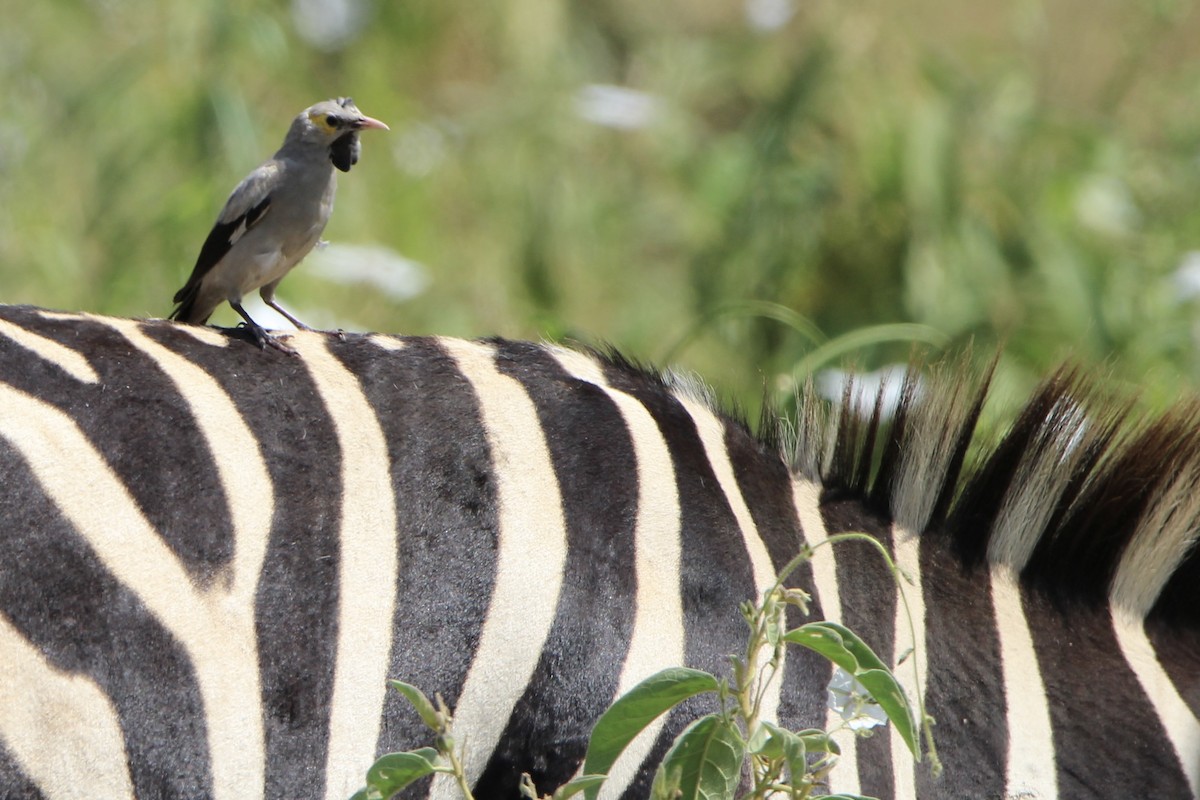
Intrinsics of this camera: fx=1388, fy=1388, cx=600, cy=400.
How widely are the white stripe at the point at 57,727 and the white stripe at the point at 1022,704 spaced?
3.05 ft

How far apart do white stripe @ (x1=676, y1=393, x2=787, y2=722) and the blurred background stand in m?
1.69

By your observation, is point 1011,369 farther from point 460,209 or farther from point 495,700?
point 460,209

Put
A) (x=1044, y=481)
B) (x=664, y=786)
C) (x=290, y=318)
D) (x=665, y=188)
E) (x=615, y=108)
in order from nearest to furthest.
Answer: (x=664, y=786), (x=1044, y=481), (x=290, y=318), (x=615, y=108), (x=665, y=188)

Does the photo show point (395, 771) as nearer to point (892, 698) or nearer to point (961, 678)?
point (892, 698)

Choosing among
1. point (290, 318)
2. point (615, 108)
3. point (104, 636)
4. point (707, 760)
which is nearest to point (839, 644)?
point (707, 760)

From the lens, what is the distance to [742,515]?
158cm

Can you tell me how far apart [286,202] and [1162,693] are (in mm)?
1295

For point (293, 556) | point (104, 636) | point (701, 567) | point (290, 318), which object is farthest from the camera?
point (290, 318)

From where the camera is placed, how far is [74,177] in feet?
15.3

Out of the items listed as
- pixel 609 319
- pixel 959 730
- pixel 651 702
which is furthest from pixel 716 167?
pixel 651 702

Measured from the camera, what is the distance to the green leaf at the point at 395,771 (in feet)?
3.68

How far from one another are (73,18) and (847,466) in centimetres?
506

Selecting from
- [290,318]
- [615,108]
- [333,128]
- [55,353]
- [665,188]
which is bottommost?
[55,353]

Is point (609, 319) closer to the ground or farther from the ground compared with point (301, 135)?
farther from the ground
